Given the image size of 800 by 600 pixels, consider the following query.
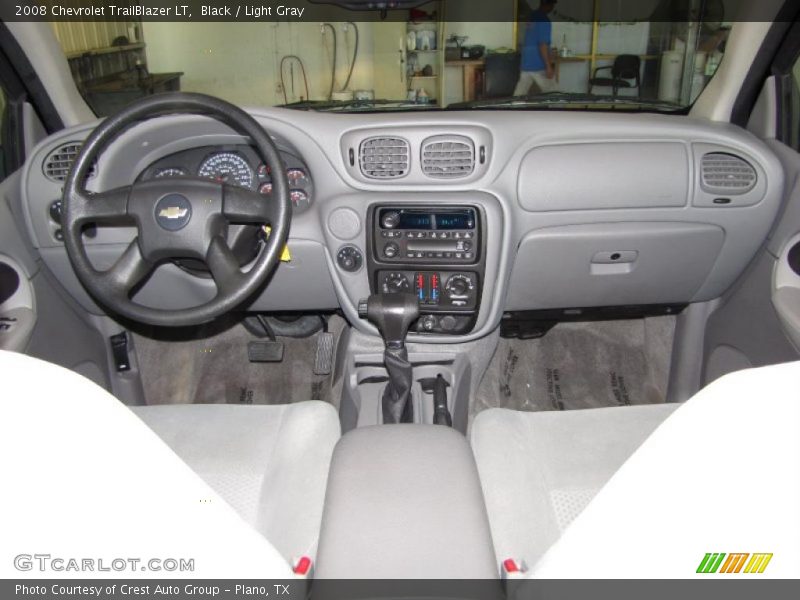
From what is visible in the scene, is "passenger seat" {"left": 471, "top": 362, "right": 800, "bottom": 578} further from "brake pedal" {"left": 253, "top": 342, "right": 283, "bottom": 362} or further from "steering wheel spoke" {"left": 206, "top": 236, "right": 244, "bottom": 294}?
"brake pedal" {"left": 253, "top": 342, "right": 283, "bottom": 362}

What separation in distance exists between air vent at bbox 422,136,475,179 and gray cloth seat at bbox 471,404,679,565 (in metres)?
0.77

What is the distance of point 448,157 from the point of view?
200 cm

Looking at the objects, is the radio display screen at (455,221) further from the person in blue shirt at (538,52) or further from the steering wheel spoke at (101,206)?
the person in blue shirt at (538,52)

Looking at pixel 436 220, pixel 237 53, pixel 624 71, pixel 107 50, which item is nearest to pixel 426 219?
pixel 436 220

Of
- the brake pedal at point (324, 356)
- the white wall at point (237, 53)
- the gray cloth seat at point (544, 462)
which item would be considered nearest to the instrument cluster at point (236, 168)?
the brake pedal at point (324, 356)

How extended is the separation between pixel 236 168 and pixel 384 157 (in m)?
0.51

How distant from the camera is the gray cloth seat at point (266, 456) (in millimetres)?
1282

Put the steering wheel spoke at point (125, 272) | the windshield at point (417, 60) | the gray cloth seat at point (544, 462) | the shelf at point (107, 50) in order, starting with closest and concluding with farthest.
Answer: the gray cloth seat at point (544, 462) → the steering wheel spoke at point (125, 272) → the windshield at point (417, 60) → the shelf at point (107, 50)

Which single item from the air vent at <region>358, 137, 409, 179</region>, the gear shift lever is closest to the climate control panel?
the gear shift lever

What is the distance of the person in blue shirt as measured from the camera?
13.0ft

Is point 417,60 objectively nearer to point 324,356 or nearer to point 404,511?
point 324,356

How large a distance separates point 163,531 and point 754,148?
204 centimetres

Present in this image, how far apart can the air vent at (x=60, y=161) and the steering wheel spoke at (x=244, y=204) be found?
647 mm

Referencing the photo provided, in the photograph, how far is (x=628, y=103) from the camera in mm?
2191
